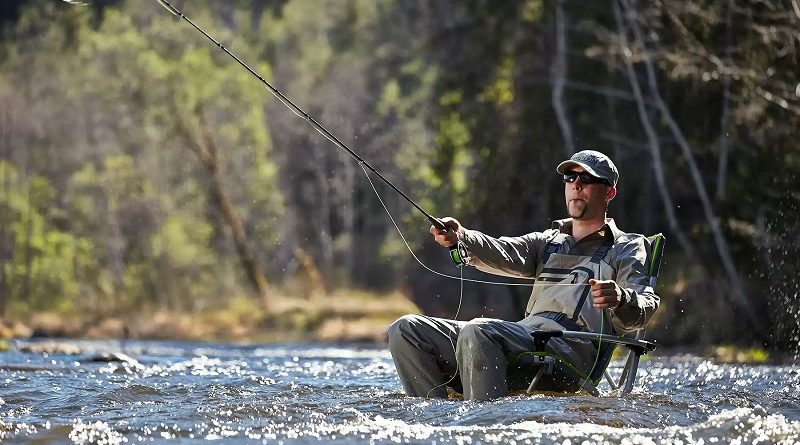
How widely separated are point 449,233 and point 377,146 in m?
30.8

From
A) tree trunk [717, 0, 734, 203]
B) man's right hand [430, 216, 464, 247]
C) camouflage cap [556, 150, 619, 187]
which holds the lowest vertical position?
man's right hand [430, 216, 464, 247]

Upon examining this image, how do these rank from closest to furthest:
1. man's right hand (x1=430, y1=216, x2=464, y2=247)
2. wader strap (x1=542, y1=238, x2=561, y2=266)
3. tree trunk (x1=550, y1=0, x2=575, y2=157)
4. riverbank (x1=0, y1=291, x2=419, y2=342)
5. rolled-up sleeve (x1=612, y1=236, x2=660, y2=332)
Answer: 1. rolled-up sleeve (x1=612, y1=236, x2=660, y2=332)
2. man's right hand (x1=430, y1=216, x2=464, y2=247)
3. wader strap (x1=542, y1=238, x2=561, y2=266)
4. tree trunk (x1=550, y1=0, x2=575, y2=157)
5. riverbank (x1=0, y1=291, x2=419, y2=342)

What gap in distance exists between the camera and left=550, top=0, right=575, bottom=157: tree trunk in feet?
78.2

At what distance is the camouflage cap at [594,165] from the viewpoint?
287 inches

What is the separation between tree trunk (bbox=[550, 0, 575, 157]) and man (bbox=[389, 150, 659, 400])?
53.7 ft

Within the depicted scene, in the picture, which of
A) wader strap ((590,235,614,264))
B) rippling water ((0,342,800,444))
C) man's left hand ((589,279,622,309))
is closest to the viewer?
rippling water ((0,342,800,444))

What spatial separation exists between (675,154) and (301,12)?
21.7 metres

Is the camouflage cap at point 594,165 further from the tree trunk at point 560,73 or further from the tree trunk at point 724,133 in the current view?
the tree trunk at point 560,73

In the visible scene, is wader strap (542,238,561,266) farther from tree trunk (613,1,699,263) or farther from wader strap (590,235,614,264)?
tree trunk (613,1,699,263)

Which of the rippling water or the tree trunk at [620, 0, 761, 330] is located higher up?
the tree trunk at [620, 0, 761, 330]

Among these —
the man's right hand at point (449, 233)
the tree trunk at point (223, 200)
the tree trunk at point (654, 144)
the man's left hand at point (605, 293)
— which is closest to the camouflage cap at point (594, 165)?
the man's right hand at point (449, 233)

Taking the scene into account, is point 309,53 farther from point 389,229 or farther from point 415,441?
point 415,441

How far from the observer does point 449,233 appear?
23.4 feet

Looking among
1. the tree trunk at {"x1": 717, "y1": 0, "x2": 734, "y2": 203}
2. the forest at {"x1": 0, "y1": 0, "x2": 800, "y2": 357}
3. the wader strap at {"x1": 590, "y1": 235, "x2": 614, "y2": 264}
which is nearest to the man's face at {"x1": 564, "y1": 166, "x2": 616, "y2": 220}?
the wader strap at {"x1": 590, "y1": 235, "x2": 614, "y2": 264}
